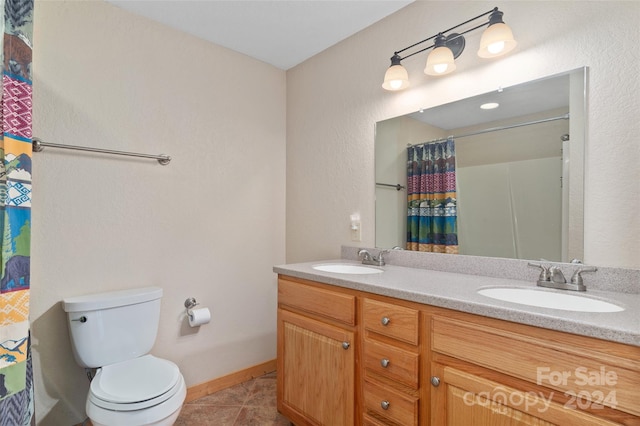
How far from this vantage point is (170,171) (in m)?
2.08

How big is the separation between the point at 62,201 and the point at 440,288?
191 centimetres

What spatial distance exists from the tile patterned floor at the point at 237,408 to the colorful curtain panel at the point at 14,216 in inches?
36.4

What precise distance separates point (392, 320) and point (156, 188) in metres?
1.61

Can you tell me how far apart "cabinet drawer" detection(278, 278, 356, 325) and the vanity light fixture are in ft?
3.94

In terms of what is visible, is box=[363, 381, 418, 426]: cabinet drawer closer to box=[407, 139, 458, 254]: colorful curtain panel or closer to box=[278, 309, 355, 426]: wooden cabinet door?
box=[278, 309, 355, 426]: wooden cabinet door

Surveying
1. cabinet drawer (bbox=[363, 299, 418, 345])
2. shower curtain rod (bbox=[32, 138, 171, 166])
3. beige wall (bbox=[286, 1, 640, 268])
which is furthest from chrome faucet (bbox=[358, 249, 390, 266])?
shower curtain rod (bbox=[32, 138, 171, 166])

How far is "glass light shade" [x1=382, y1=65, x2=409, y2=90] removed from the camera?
1.79 m

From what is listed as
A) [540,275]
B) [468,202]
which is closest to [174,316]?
[468,202]

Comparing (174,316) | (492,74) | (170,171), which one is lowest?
(174,316)

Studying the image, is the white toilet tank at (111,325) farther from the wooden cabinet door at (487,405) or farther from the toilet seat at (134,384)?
the wooden cabinet door at (487,405)

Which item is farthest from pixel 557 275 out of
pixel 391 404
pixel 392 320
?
pixel 391 404

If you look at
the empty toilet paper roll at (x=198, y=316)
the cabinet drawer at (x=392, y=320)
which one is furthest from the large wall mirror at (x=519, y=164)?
the empty toilet paper roll at (x=198, y=316)

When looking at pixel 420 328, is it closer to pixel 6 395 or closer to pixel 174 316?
pixel 6 395

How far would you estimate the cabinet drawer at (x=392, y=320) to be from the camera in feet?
3.91
